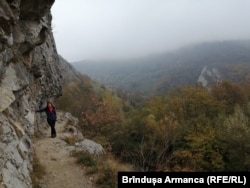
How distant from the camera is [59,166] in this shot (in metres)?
16.8

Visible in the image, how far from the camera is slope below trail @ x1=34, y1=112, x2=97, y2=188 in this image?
579 inches

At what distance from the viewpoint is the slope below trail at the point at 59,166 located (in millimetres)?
14703

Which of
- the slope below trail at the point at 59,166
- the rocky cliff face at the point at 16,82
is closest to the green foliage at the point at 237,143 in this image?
the slope below trail at the point at 59,166

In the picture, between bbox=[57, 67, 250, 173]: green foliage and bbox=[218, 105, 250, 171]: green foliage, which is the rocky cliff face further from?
bbox=[218, 105, 250, 171]: green foliage

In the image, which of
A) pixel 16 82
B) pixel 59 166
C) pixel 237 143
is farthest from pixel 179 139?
pixel 16 82

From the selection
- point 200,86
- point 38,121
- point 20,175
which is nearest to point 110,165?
point 20,175

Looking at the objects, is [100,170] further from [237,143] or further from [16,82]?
→ [237,143]

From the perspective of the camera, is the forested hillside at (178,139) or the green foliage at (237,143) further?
the green foliage at (237,143)

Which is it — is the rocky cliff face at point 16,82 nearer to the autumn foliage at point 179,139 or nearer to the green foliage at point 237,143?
the autumn foliage at point 179,139

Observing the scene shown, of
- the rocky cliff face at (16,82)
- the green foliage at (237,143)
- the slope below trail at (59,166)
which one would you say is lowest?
the green foliage at (237,143)

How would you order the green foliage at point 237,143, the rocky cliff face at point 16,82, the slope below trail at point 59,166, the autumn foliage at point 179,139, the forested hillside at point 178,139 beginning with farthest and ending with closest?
the green foliage at point 237,143, the autumn foliage at point 179,139, the forested hillside at point 178,139, the slope below trail at point 59,166, the rocky cliff face at point 16,82

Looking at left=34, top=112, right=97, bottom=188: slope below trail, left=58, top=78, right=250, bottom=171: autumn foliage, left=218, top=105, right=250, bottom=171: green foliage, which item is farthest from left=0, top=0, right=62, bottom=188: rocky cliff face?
left=218, top=105, right=250, bottom=171: green foliage

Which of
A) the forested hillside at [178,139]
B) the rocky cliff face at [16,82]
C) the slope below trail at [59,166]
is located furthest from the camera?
the forested hillside at [178,139]

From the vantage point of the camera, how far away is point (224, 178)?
1124cm
